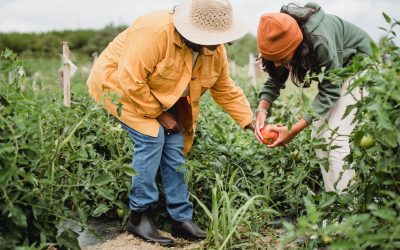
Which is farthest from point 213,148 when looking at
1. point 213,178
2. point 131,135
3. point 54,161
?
point 54,161

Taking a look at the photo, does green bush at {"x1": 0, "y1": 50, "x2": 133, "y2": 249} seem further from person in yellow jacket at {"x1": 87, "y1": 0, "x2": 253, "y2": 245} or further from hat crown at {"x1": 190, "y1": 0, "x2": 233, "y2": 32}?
hat crown at {"x1": 190, "y1": 0, "x2": 233, "y2": 32}

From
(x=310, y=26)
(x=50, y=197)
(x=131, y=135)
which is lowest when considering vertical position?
(x=131, y=135)

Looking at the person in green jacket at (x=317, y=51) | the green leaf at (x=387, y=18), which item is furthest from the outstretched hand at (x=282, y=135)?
the green leaf at (x=387, y=18)

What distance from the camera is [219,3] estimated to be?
2902mm

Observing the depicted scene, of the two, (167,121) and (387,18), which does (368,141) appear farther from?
(167,121)

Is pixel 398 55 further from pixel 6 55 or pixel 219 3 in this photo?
pixel 6 55

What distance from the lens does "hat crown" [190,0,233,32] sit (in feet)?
9.36

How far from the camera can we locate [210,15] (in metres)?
2.88

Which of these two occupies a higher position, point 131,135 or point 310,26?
point 310,26

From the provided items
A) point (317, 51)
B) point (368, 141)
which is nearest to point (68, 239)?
point (368, 141)

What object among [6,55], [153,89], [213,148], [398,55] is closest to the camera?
[398,55]

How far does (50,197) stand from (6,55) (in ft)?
2.14

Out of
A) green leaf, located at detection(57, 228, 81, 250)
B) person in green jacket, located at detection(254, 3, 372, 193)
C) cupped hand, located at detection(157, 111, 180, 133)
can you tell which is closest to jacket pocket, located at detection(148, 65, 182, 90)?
cupped hand, located at detection(157, 111, 180, 133)

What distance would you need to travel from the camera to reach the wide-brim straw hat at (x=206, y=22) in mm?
2811
